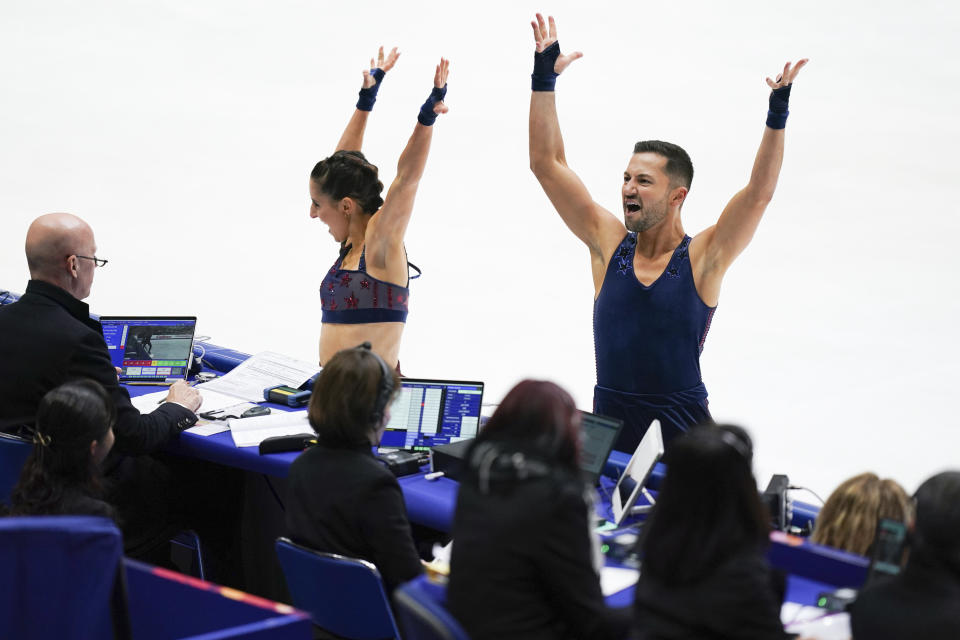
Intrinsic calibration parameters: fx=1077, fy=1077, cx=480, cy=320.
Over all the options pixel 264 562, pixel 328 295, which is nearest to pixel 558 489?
pixel 264 562

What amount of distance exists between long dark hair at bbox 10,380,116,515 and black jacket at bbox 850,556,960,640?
1.70 meters

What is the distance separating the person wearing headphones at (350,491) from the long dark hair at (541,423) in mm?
483

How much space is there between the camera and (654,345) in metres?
3.54

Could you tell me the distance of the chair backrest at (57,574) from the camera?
176 cm

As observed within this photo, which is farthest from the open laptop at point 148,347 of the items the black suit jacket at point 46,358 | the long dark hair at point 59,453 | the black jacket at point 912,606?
the black jacket at point 912,606

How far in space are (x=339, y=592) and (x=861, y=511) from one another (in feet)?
3.46

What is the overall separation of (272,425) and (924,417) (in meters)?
3.51

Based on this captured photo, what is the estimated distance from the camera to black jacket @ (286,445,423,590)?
2.26 m

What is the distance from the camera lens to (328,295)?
4.02 m

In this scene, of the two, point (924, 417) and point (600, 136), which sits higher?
point (600, 136)

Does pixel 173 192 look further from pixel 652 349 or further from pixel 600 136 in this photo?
pixel 652 349

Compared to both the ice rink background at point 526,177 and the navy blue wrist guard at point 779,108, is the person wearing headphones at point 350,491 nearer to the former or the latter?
the navy blue wrist guard at point 779,108

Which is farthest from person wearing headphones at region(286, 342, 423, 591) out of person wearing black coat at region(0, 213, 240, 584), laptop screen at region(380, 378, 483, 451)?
laptop screen at region(380, 378, 483, 451)

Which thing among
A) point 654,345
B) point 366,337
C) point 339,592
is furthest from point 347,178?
point 339,592
